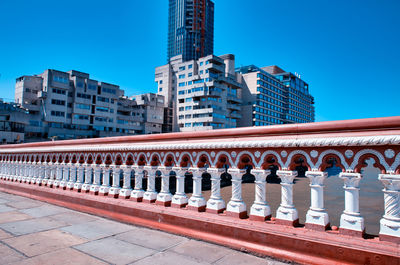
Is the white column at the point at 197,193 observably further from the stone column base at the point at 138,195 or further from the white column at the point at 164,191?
the stone column base at the point at 138,195

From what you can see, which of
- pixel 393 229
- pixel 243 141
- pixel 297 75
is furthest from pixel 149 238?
pixel 297 75

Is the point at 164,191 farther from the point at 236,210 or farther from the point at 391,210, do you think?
the point at 391,210

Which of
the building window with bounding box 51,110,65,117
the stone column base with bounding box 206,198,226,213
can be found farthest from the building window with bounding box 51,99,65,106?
the stone column base with bounding box 206,198,226,213

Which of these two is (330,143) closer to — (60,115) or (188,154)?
(188,154)

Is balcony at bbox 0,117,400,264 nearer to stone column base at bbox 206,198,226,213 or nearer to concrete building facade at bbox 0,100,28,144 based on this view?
stone column base at bbox 206,198,226,213

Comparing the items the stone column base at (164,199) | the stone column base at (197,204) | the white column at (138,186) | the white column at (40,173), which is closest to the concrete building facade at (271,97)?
the white column at (40,173)

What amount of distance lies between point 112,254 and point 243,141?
2.04 meters

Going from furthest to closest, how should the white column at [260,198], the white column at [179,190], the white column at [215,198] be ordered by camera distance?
the white column at [179,190]
the white column at [215,198]
the white column at [260,198]

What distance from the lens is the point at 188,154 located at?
3.89 meters

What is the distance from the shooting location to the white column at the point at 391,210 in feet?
7.70

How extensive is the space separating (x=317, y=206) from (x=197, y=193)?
1628 mm

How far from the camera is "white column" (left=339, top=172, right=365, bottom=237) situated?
2559mm

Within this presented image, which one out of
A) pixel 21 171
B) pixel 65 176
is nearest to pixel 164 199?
pixel 65 176

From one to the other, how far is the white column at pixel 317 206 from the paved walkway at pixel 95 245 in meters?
0.58
